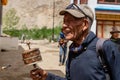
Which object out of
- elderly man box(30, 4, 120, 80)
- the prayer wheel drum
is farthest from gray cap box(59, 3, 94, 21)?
the prayer wheel drum

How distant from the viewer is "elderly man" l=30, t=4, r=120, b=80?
3.22 m

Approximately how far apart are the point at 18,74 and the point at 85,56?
12.2 metres

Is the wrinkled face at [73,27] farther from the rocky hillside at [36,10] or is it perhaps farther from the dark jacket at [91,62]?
the rocky hillside at [36,10]

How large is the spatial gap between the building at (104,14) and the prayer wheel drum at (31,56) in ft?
111

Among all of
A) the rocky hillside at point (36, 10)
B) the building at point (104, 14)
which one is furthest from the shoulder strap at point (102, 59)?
the rocky hillside at point (36, 10)

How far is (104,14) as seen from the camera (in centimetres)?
3744

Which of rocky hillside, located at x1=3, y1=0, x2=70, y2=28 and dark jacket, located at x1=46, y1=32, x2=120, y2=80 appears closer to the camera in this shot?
dark jacket, located at x1=46, y1=32, x2=120, y2=80

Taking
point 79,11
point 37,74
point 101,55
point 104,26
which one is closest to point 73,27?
point 79,11

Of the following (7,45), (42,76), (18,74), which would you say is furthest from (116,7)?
(42,76)

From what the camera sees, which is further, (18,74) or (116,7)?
(116,7)

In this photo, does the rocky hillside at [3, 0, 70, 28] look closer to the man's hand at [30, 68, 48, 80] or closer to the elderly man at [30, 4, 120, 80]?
the man's hand at [30, 68, 48, 80]

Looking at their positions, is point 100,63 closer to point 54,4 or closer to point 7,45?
point 7,45

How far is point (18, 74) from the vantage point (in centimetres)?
1534

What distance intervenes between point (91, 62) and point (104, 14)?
34481 millimetres
